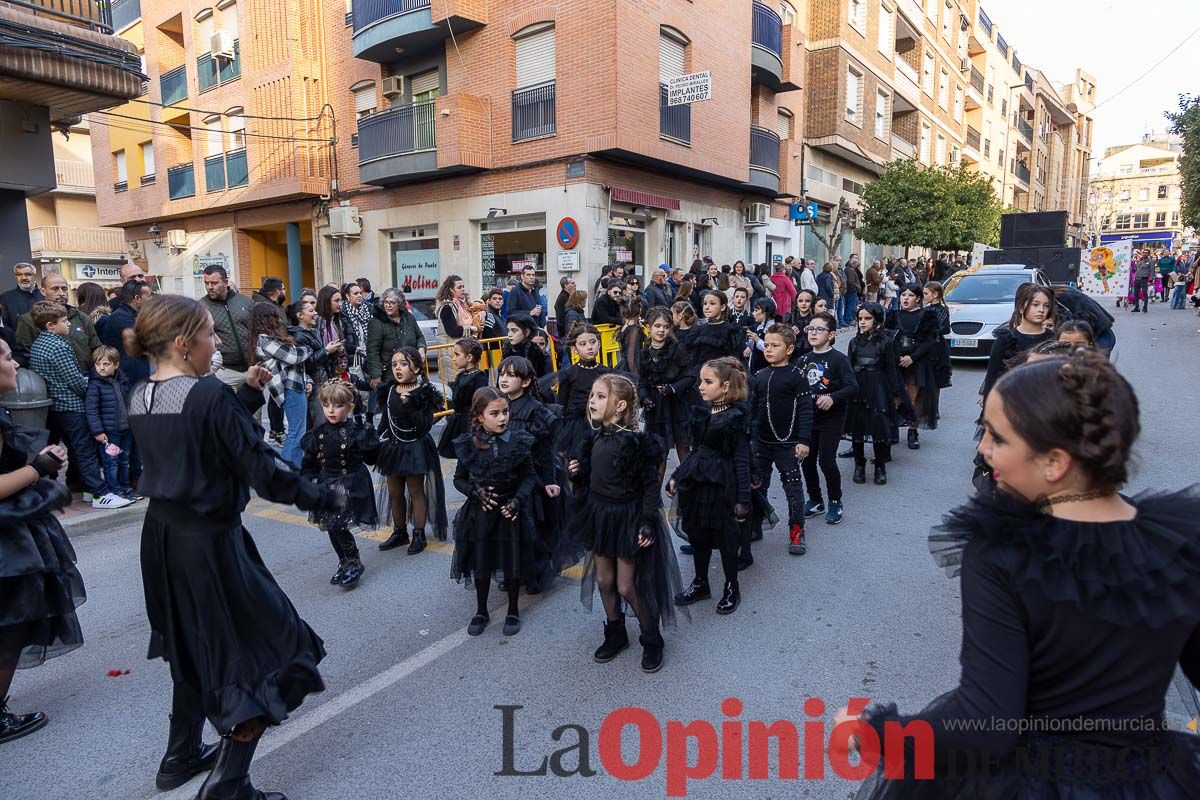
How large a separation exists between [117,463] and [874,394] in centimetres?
720

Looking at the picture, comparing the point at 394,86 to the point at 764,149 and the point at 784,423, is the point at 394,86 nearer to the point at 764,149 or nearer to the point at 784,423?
the point at 764,149

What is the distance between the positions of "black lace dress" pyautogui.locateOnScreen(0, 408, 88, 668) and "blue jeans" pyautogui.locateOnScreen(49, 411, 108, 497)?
4023mm

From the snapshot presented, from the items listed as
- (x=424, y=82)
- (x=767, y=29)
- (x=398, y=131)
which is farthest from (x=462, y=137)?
(x=767, y=29)

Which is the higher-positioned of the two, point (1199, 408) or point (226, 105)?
point (226, 105)

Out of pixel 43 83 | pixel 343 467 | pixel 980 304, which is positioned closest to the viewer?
pixel 343 467

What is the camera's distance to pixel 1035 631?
1477mm

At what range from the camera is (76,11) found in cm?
870

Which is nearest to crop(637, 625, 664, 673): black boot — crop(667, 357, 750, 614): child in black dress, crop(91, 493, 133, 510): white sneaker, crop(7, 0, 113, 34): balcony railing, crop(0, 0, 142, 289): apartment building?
crop(667, 357, 750, 614): child in black dress

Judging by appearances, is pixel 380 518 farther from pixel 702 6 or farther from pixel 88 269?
pixel 88 269

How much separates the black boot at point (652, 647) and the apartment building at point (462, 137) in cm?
1271

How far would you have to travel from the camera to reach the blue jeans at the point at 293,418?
24.9 ft

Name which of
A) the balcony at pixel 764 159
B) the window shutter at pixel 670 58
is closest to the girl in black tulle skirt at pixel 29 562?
the window shutter at pixel 670 58

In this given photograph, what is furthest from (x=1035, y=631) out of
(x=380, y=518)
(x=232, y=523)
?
(x=380, y=518)

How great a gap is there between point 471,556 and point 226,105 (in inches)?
890
